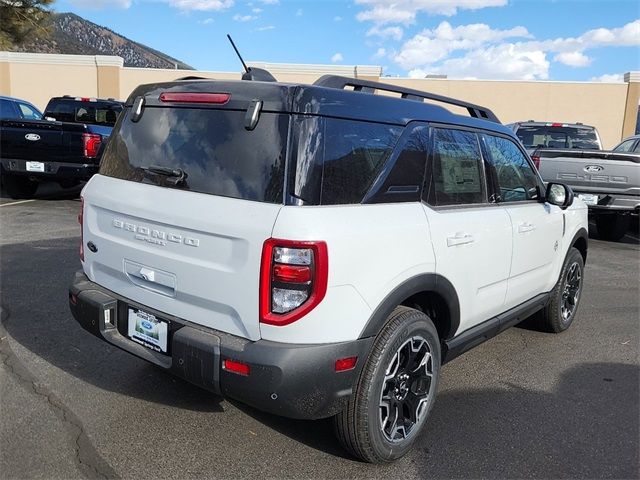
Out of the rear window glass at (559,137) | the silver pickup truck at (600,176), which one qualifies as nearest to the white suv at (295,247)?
the silver pickup truck at (600,176)

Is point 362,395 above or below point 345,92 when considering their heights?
below

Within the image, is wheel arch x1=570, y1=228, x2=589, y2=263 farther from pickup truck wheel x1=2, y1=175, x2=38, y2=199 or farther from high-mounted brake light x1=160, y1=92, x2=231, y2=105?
pickup truck wheel x1=2, y1=175, x2=38, y2=199

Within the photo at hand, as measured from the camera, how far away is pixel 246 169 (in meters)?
2.54

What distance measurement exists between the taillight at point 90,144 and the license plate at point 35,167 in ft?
2.51

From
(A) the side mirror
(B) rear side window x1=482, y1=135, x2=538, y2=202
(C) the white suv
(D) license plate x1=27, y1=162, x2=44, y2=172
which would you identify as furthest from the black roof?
(D) license plate x1=27, y1=162, x2=44, y2=172

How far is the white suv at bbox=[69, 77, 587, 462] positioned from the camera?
2404 millimetres

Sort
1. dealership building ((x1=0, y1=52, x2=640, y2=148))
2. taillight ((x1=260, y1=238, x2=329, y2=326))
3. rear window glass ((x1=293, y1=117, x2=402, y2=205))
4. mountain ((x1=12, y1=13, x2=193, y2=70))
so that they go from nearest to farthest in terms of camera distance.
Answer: taillight ((x1=260, y1=238, x2=329, y2=326))
rear window glass ((x1=293, y1=117, x2=402, y2=205))
dealership building ((x1=0, y1=52, x2=640, y2=148))
mountain ((x1=12, y1=13, x2=193, y2=70))

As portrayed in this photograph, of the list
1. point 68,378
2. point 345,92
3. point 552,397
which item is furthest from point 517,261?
point 68,378

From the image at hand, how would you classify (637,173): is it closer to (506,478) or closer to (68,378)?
(506,478)

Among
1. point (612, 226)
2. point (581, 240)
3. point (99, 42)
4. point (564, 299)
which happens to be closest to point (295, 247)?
point (564, 299)

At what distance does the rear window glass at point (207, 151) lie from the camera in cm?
248

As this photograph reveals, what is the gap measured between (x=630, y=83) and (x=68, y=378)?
27.3m

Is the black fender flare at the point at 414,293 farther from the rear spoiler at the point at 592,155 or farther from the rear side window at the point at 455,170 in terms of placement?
the rear spoiler at the point at 592,155

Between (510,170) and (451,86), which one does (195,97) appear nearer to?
(510,170)
